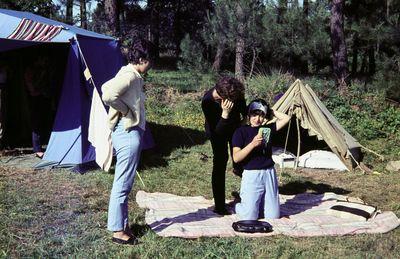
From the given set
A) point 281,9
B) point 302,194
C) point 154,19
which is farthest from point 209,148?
point 154,19

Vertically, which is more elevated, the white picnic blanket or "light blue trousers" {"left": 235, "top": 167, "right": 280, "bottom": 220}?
"light blue trousers" {"left": 235, "top": 167, "right": 280, "bottom": 220}

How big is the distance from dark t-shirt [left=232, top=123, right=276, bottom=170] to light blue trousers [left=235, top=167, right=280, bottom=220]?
0.06 metres

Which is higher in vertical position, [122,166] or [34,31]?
[34,31]

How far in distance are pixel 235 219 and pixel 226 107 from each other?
3.76 feet

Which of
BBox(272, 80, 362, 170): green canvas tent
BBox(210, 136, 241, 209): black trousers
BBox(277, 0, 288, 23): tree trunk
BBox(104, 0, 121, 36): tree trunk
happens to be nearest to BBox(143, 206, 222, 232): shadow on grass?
BBox(210, 136, 241, 209): black trousers

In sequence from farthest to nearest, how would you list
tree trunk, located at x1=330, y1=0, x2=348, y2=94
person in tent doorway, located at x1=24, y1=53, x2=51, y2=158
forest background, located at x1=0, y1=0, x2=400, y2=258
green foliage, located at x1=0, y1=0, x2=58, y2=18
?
green foliage, located at x1=0, y1=0, x2=58, y2=18 → tree trunk, located at x1=330, y1=0, x2=348, y2=94 → person in tent doorway, located at x1=24, y1=53, x2=51, y2=158 → forest background, located at x1=0, y1=0, x2=400, y2=258

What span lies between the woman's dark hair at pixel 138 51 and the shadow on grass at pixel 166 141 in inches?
124

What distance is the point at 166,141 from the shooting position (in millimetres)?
8727

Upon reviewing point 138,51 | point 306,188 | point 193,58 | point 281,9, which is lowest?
point 306,188

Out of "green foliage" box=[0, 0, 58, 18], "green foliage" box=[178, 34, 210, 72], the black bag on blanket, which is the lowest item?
the black bag on blanket

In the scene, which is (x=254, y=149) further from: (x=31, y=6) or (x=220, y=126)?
(x=31, y=6)

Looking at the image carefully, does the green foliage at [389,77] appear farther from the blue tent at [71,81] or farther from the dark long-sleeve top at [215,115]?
the dark long-sleeve top at [215,115]

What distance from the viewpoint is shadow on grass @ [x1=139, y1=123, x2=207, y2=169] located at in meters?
7.41

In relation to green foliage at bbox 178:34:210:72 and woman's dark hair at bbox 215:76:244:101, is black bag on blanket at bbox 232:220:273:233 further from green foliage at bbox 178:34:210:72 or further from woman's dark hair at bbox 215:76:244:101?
green foliage at bbox 178:34:210:72
